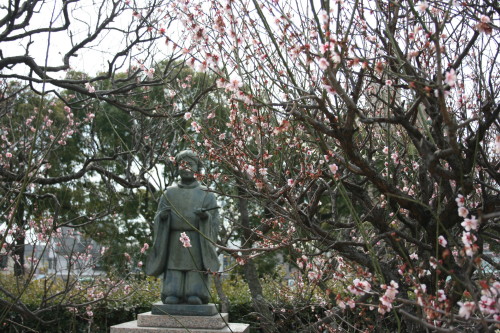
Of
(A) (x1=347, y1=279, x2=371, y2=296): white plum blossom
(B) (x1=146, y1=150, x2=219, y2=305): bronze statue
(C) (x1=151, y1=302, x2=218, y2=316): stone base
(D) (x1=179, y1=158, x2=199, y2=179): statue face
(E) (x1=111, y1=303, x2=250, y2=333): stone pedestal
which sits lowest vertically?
(E) (x1=111, y1=303, x2=250, y2=333): stone pedestal

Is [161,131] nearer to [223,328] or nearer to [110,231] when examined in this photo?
[223,328]

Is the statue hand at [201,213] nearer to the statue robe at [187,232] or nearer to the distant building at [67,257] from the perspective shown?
the statue robe at [187,232]

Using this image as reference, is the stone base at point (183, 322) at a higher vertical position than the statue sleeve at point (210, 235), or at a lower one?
lower

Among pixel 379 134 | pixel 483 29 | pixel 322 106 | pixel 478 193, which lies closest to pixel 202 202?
pixel 379 134

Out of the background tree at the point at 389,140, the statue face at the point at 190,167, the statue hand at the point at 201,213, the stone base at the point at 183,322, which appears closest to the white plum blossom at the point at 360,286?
the background tree at the point at 389,140

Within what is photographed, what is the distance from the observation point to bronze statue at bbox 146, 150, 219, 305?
5.74 meters

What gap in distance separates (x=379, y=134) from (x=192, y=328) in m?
2.75

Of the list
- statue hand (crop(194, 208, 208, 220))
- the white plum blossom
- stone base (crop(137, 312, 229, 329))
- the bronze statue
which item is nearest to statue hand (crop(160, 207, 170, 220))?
the bronze statue

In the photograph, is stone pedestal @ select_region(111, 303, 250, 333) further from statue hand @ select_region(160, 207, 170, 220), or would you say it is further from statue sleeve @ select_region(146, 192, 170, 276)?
statue hand @ select_region(160, 207, 170, 220)

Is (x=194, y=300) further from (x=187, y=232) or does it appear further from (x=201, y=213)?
(x=201, y=213)

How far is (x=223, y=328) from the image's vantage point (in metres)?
5.45

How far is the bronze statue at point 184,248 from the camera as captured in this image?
5.74 metres

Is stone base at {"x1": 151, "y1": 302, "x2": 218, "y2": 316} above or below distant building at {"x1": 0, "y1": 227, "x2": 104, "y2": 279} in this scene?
below

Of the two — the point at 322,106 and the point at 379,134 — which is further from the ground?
the point at 379,134
